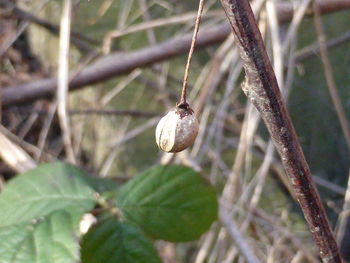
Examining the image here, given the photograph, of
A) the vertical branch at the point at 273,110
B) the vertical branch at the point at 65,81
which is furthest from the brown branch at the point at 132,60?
the vertical branch at the point at 273,110

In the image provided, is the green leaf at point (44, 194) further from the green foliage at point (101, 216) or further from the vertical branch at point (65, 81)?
the vertical branch at point (65, 81)

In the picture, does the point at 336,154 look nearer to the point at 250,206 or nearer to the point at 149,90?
the point at 250,206

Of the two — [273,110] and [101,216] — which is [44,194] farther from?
[273,110]

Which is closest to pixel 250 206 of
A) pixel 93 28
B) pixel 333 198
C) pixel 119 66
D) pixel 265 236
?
pixel 265 236

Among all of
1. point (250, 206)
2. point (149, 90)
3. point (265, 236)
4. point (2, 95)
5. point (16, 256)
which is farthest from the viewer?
point (149, 90)

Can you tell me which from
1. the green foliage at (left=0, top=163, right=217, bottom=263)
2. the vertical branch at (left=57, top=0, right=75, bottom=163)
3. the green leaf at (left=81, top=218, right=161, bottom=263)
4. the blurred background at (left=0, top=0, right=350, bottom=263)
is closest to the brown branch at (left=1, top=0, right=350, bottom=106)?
the blurred background at (left=0, top=0, right=350, bottom=263)

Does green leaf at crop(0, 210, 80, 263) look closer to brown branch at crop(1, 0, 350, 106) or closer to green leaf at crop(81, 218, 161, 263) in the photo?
green leaf at crop(81, 218, 161, 263)
